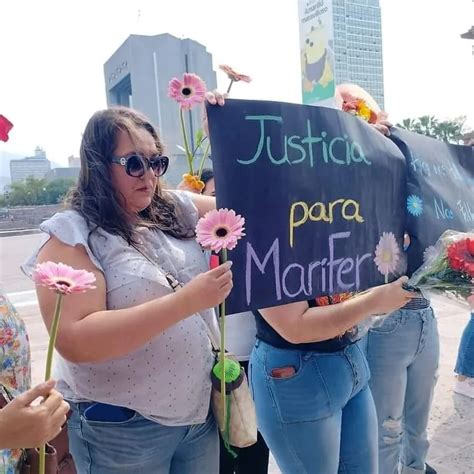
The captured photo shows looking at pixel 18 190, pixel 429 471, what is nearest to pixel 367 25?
pixel 429 471

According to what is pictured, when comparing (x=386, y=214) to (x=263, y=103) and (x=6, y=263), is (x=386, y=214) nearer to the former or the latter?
(x=263, y=103)

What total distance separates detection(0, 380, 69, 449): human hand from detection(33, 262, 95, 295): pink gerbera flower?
17 cm

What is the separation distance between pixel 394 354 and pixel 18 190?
52.0 meters

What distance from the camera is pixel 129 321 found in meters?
1.05

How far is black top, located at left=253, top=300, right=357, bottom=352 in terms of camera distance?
1.38 meters

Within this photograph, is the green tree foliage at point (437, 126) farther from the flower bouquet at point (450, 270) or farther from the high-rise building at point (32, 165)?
the high-rise building at point (32, 165)

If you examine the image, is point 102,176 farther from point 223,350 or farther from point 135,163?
point 223,350

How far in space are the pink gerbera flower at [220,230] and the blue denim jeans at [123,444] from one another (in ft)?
1.54

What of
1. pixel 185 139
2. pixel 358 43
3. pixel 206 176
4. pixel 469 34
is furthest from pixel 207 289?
pixel 358 43

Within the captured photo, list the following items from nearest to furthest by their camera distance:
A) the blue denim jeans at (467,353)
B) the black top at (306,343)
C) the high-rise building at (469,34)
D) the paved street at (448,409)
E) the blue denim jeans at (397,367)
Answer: the black top at (306,343), the blue denim jeans at (397,367), the paved street at (448,409), the blue denim jeans at (467,353), the high-rise building at (469,34)

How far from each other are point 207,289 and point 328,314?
40 cm

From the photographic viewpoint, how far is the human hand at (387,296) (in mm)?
1312

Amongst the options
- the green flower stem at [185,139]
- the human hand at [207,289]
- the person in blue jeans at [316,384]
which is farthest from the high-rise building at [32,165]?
the human hand at [207,289]

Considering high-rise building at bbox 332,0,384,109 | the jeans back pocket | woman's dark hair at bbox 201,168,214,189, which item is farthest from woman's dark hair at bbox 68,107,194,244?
high-rise building at bbox 332,0,384,109
